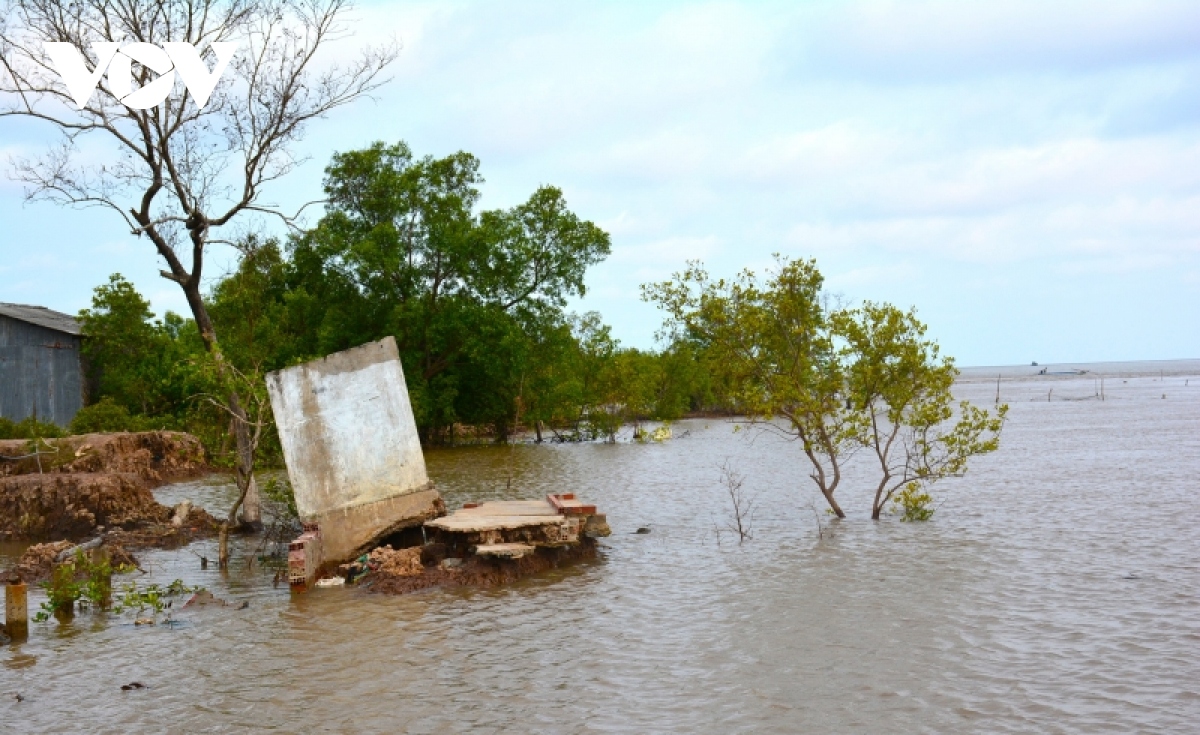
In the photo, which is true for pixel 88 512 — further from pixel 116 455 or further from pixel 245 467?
pixel 116 455

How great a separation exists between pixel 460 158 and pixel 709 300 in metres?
22.5

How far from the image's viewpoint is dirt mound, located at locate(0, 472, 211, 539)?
55.1ft

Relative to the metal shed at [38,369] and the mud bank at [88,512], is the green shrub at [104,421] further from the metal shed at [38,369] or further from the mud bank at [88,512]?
the mud bank at [88,512]

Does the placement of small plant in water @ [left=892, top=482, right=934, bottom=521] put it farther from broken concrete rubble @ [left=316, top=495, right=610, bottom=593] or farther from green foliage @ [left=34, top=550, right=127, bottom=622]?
green foliage @ [left=34, top=550, right=127, bottom=622]

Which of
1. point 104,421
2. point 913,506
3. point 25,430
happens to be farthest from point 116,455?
point 913,506

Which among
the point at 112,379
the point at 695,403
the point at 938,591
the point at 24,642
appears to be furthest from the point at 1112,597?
the point at 695,403

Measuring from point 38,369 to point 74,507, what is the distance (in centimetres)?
1401

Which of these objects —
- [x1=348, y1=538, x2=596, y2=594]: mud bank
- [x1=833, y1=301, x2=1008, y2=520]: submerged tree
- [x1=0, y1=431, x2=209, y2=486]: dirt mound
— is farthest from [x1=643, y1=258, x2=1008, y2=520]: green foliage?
[x1=0, y1=431, x2=209, y2=486]: dirt mound

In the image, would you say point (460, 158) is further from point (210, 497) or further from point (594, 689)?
point (594, 689)

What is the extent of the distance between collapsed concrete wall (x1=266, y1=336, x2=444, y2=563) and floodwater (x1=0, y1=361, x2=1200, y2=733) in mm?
1170

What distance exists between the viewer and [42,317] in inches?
1229

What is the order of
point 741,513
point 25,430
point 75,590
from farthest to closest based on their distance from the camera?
point 25,430
point 741,513
point 75,590

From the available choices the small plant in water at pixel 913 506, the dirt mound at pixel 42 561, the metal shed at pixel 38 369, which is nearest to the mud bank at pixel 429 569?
the dirt mound at pixel 42 561

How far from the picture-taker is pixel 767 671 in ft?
29.8
